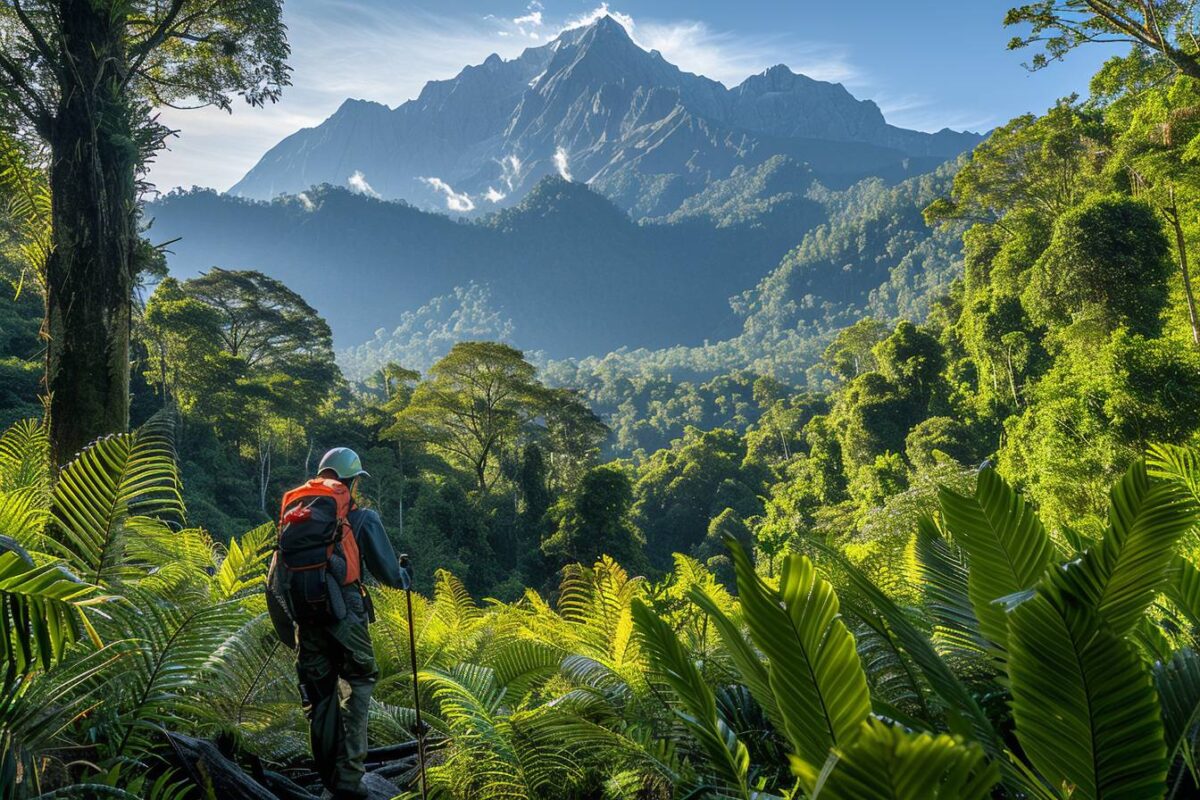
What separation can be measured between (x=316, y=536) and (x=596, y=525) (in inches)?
828

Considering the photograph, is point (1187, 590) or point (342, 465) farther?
point (342, 465)

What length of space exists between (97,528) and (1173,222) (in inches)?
825

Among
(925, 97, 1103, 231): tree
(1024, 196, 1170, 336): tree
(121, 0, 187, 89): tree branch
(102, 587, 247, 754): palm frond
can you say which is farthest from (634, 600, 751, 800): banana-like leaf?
(925, 97, 1103, 231): tree

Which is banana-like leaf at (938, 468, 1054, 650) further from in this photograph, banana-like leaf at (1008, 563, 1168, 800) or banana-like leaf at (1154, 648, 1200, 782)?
banana-like leaf at (1008, 563, 1168, 800)

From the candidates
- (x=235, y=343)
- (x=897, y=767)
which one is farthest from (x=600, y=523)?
(x=897, y=767)

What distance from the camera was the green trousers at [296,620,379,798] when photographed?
280 centimetres

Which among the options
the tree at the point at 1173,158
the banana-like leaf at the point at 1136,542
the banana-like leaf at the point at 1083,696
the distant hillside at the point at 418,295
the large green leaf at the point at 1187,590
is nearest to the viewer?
the banana-like leaf at the point at 1083,696

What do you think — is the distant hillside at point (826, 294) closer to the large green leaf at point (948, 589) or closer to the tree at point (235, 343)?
the tree at point (235, 343)

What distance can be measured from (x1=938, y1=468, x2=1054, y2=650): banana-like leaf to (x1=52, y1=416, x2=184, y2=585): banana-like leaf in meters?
2.58

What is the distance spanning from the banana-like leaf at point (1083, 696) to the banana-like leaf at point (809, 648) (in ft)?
0.62

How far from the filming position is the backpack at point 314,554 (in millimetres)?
2719

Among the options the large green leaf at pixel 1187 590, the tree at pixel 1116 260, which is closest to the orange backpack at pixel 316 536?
the large green leaf at pixel 1187 590

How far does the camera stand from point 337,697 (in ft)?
9.43

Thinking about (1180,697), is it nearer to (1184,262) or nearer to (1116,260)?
(1184,262)
